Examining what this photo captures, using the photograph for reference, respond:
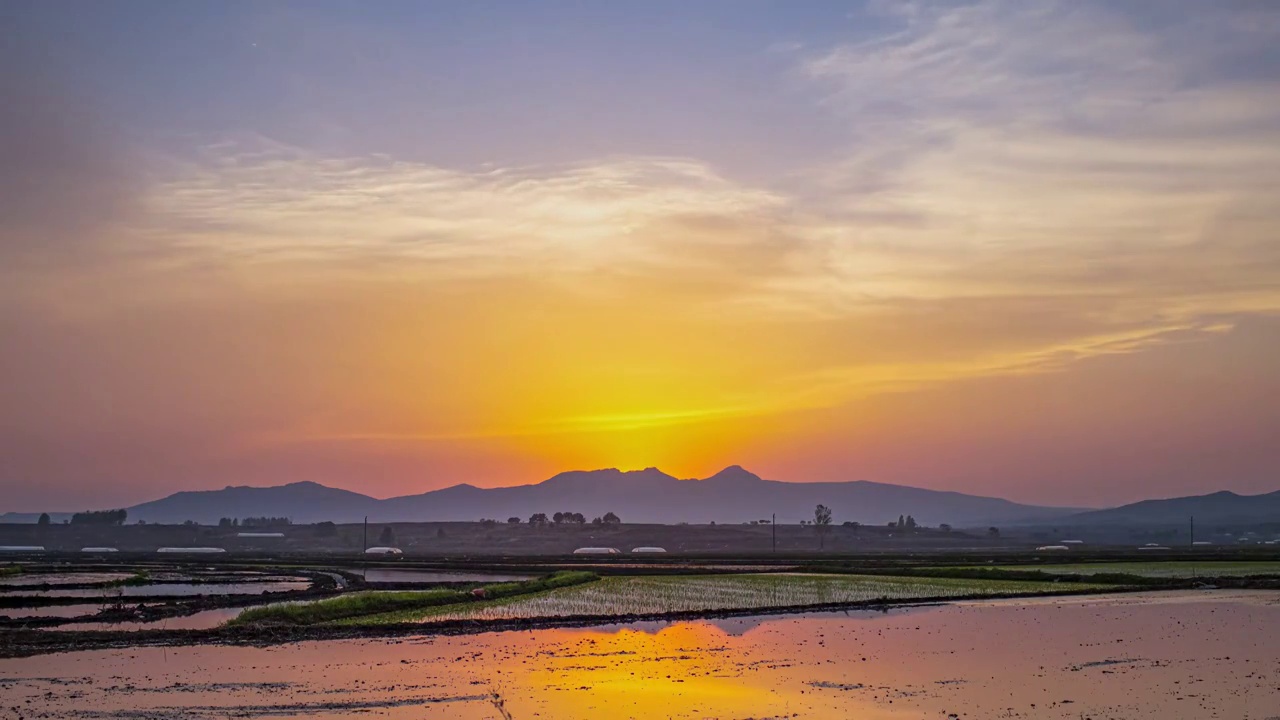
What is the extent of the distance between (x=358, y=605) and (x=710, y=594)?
15.8 meters

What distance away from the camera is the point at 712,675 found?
25609 millimetres

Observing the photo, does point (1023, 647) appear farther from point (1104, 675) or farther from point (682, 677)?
point (682, 677)

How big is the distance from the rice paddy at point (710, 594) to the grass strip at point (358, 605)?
918 mm

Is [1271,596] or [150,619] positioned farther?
[1271,596]

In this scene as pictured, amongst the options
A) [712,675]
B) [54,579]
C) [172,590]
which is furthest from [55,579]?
[712,675]

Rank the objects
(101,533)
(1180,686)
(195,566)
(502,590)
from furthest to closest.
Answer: (101,533), (195,566), (502,590), (1180,686)

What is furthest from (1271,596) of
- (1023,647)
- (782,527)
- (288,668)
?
(782,527)

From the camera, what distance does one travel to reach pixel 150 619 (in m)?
39.0

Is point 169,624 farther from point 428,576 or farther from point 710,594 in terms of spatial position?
point 428,576

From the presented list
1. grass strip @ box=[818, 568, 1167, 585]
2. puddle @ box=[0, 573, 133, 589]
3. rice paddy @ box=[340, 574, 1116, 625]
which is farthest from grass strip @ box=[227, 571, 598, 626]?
puddle @ box=[0, 573, 133, 589]

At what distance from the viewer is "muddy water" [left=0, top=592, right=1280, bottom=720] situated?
21203mm

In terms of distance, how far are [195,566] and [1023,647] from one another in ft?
236

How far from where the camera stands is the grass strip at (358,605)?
37188 mm

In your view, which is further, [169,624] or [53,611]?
[53,611]
